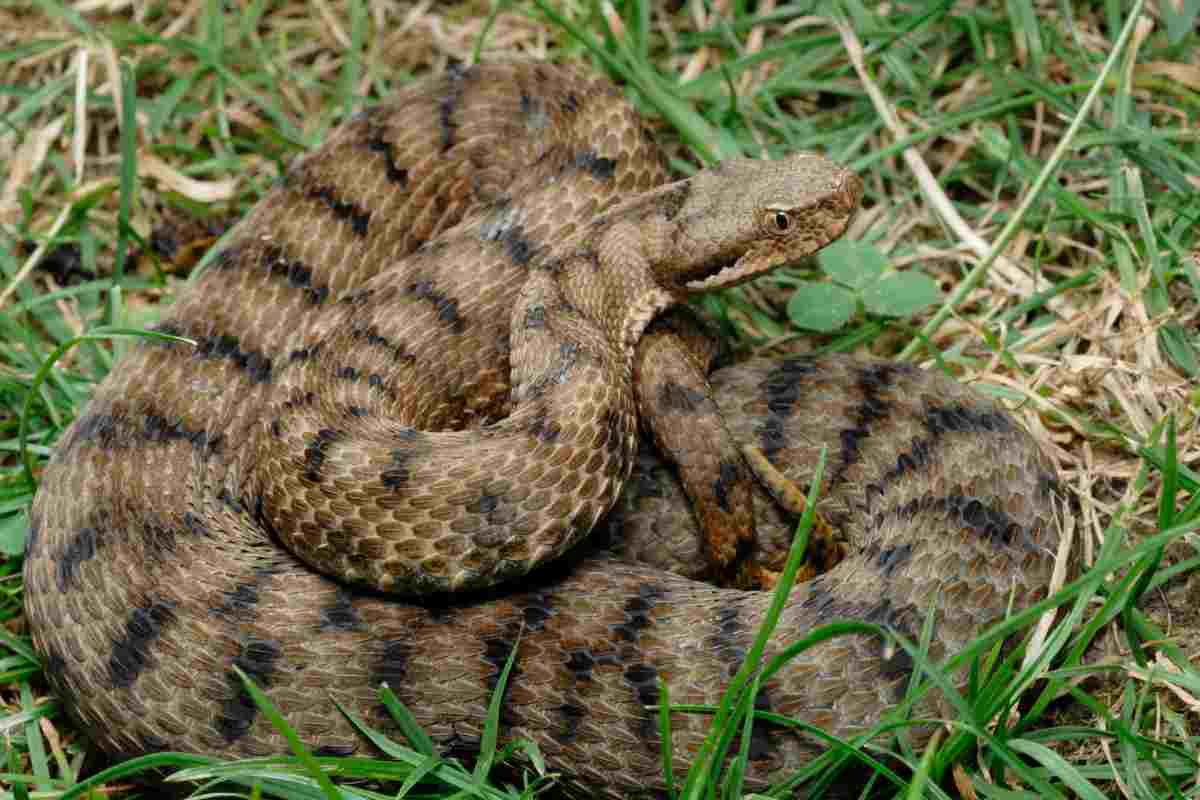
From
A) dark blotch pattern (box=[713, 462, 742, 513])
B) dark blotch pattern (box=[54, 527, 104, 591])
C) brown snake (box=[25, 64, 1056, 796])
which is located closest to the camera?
brown snake (box=[25, 64, 1056, 796])

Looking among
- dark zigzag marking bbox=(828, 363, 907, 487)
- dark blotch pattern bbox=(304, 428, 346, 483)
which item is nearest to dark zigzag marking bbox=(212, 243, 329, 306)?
dark blotch pattern bbox=(304, 428, 346, 483)

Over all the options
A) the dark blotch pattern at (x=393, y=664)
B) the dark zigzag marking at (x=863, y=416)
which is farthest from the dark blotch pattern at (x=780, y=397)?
the dark blotch pattern at (x=393, y=664)

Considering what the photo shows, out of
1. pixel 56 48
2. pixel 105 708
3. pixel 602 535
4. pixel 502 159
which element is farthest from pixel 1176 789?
pixel 56 48

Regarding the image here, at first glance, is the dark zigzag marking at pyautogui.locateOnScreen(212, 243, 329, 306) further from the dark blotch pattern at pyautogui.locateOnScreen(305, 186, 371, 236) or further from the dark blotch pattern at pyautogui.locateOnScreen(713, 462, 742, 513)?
the dark blotch pattern at pyautogui.locateOnScreen(713, 462, 742, 513)

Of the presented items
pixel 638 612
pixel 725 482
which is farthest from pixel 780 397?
pixel 638 612

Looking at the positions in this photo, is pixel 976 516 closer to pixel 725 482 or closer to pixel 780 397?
pixel 725 482

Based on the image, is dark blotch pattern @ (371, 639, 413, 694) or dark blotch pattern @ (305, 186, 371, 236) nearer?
dark blotch pattern @ (371, 639, 413, 694)

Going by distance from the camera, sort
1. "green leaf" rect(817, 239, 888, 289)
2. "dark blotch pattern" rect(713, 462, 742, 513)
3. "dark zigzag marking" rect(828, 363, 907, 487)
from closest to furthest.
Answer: "dark blotch pattern" rect(713, 462, 742, 513), "dark zigzag marking" rect(828, 363, 907, 487), "green leaf" rect(817, 239, 888, 289)

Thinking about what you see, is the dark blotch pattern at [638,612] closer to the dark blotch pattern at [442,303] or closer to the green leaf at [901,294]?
the dark blotch pattern at [442,303]
